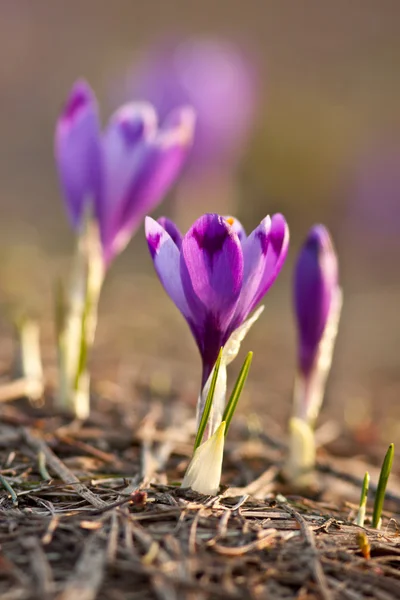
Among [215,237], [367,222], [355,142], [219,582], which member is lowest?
[219,582]

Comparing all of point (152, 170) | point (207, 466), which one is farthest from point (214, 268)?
point (152, 170)

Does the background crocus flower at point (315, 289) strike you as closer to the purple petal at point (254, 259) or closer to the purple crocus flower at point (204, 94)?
the purple petal at point (254, 259)

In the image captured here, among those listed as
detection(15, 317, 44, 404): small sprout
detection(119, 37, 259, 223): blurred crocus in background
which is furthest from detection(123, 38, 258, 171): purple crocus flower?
detection(15, 317, 44, 404): small sprout

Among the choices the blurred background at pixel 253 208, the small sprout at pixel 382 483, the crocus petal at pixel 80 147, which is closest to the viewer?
the small sprout at pixel 382 483

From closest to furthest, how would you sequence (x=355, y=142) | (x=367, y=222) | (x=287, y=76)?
(x=367, y=222)
(x=355, y=142)
(x=287, y=76)

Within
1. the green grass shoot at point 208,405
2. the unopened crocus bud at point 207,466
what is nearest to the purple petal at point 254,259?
the green grass shoot at point 208,405

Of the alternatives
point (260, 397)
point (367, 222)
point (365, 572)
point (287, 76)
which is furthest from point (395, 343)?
point (287, 76)

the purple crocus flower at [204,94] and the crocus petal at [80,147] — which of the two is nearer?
the crocus petal at [80,147]

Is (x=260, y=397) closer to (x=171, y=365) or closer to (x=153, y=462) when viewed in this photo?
(x=171, y=365)
